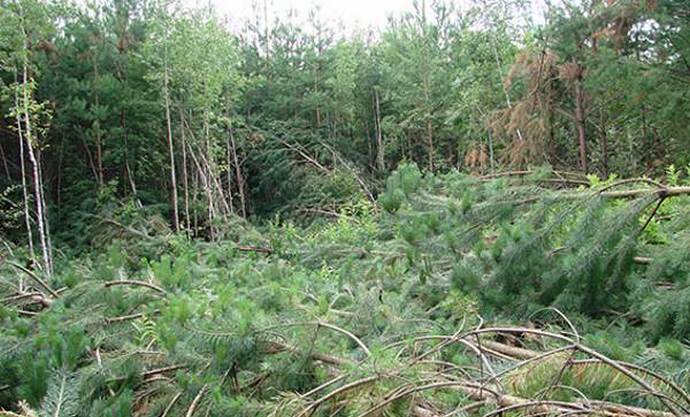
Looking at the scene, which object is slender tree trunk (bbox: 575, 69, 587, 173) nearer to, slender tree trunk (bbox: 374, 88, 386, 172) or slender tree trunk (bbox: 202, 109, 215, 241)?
slender tree trunk (bbox: 202, 109, 215, 241)

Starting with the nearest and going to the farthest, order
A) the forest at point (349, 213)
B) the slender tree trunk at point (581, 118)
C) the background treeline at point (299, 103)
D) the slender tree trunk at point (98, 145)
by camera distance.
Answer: the forest at point (349, 213) < the background treeline at point (299, 103) < the slender tree trunk at point (581, 118) < the slender tree trunk at point (98, 145)

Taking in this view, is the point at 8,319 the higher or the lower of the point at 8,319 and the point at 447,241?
the lower

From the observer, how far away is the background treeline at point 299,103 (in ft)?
22.4

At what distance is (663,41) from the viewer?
6035 mm

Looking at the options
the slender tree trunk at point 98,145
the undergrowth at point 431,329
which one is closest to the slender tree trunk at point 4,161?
the slender tree trunk at point 98,145

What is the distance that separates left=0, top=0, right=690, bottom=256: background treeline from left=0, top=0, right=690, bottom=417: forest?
0.05 metres

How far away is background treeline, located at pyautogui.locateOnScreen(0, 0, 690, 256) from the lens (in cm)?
684

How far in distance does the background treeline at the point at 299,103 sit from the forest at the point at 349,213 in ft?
0.16

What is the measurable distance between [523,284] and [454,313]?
1.00ft

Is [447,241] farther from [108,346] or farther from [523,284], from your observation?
[108,346]

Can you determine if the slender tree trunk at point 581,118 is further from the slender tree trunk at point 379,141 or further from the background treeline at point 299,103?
the slender tree trunk at point 379,141

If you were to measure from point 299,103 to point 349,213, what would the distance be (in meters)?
3.94

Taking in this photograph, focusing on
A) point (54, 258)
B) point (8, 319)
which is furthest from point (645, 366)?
point (54, 258)

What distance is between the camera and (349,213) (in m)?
10.5
